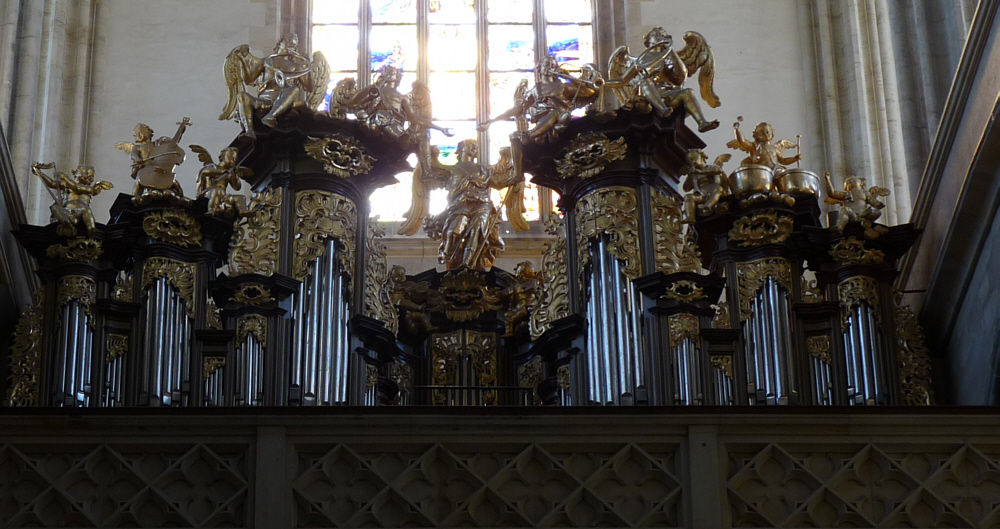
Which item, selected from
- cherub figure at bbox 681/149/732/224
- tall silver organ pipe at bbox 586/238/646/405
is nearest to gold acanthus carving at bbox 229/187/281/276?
tall silver organ pipe at bbox 586/238/646/405

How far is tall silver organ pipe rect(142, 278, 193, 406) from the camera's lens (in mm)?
12820

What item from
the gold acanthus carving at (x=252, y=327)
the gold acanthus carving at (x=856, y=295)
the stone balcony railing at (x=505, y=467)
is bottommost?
the stone balcony railing at (x=505, y=467)

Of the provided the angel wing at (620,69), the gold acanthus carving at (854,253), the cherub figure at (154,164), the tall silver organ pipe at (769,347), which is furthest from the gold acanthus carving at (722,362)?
the cherub figure at (154,164)

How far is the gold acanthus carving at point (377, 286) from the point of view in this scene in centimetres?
1391

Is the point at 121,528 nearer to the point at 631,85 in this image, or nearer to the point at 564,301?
the point at 564,301

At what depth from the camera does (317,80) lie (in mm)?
14391

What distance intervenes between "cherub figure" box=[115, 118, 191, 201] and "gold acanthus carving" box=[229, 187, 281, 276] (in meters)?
0.55

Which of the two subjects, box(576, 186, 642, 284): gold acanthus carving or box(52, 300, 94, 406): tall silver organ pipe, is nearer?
box(52, 300, 94, 406): tall silver organ pipe

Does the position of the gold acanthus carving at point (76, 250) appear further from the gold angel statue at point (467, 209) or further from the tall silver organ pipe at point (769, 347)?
the tall silver organ pipe at point (769, 347)

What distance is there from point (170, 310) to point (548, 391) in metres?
2.89

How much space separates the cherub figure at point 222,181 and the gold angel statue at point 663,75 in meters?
3.00

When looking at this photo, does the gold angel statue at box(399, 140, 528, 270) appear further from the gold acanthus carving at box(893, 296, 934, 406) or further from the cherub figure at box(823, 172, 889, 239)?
the gold acanthus carving at box(893, 296, 934, 406)

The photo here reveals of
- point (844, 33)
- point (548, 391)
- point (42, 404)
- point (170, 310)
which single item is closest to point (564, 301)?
point (548, 391)

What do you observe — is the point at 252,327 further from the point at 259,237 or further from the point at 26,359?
the point at 26,359
